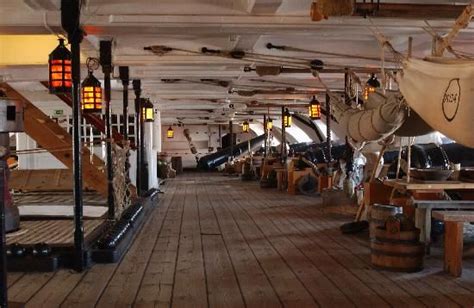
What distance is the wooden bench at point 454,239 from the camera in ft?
18.9

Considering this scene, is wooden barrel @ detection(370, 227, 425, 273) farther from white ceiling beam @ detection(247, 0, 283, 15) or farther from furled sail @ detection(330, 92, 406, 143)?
white ceiling beam @ detection(247, 0, 283, 15)

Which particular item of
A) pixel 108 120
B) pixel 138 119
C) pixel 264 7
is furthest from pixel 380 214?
pixel 138 119

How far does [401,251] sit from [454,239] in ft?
1.68

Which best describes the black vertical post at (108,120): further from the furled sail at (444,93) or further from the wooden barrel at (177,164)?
the wooden barrel at (177,164)

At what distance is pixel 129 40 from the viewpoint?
30.3 feet

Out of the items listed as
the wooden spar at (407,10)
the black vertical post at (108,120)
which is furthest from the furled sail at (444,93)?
the black vertical post at (108,120)

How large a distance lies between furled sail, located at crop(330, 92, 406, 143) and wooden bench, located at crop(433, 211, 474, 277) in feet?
3.85

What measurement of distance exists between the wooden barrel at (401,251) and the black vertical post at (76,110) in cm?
296

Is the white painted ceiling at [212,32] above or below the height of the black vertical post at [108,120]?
above

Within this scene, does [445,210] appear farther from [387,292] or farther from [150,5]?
[150,5]

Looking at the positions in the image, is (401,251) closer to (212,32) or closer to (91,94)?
(212,32)

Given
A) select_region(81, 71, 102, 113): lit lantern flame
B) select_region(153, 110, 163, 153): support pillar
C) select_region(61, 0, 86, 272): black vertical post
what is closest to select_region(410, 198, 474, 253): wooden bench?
select_region(61, 0, 86, 272): black vertical post

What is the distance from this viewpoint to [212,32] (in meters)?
7.33

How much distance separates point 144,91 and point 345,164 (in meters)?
5.79
